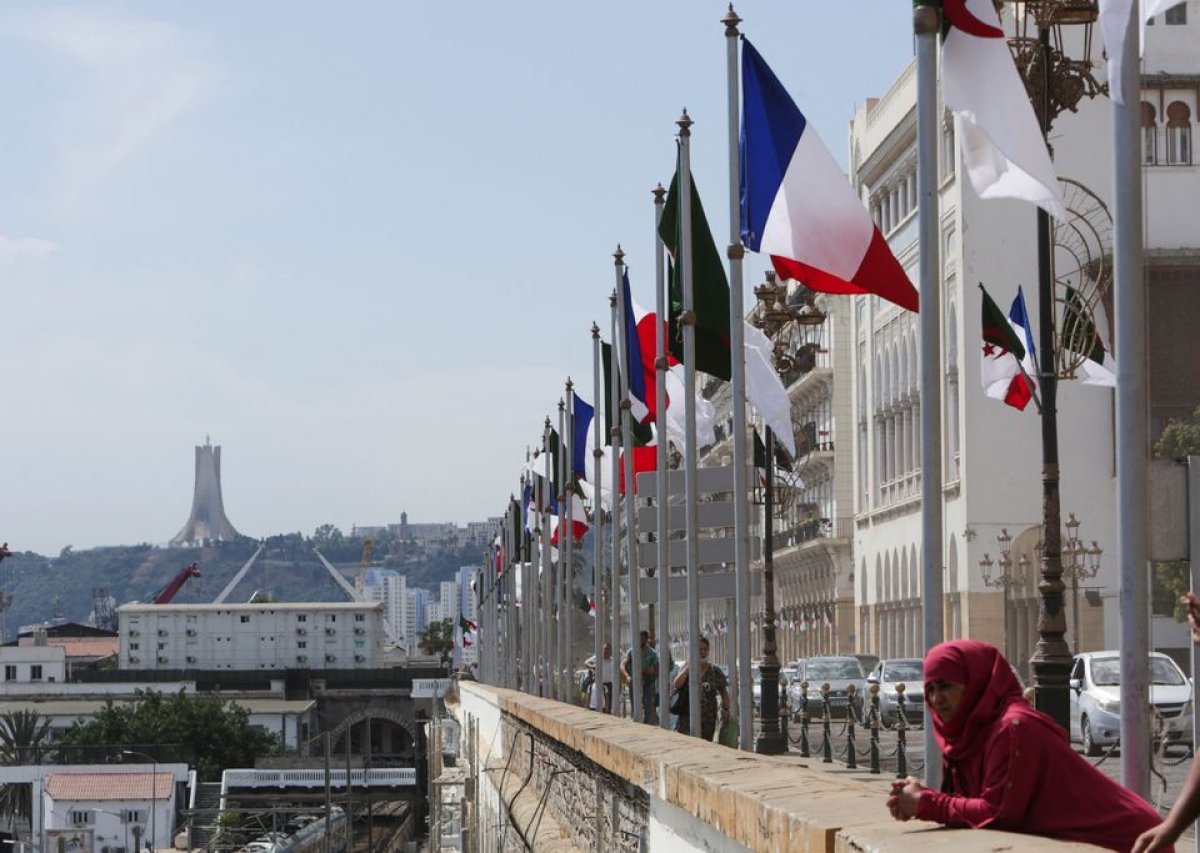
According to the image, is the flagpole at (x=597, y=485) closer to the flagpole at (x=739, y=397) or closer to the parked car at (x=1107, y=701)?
the parked car at (x=1107, y=701)

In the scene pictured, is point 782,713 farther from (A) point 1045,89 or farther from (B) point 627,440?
(A) point 1045,89

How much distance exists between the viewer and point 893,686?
146ft

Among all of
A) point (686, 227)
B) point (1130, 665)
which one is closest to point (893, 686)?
point (686, 227)

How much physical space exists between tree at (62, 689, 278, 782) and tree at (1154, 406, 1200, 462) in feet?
308

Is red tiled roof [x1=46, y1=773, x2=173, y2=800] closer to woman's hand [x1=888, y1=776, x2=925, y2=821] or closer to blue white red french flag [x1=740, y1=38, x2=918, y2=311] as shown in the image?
blue white red french flag [x1=740, y1=38, x2=918, y2=311]

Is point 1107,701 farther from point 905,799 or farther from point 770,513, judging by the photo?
point 905,799

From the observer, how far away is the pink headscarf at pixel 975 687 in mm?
7066

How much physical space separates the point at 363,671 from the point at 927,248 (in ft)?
539

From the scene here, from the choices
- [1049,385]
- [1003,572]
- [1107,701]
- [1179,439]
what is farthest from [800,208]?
[1003,572]

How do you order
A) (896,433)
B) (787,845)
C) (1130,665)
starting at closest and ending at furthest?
1. (787,845)
2. (1130,665)
3. (896,433)

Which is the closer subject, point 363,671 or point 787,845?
point 787,845

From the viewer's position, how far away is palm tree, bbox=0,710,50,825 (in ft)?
441

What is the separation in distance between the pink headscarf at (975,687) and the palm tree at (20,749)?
431ft

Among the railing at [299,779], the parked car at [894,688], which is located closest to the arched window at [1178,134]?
the parked car at [894,688]
